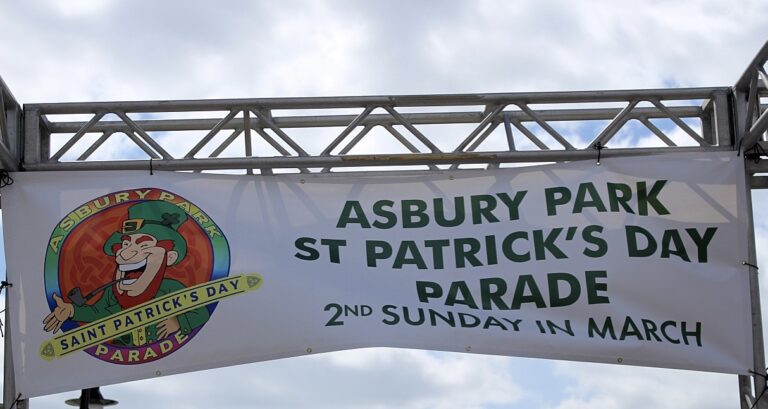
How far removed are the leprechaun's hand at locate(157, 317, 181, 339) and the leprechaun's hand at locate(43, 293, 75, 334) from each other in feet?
2.04

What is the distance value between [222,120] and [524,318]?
258cm

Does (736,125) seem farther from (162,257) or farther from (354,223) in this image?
(162,257)

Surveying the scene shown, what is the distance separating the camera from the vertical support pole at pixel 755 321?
33.9 feet

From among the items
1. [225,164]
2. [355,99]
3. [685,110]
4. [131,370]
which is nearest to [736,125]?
[685,110]

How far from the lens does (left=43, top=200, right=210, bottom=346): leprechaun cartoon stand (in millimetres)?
10391

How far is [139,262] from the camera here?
10523 millimetres

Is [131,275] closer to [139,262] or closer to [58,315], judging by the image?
[139,262]

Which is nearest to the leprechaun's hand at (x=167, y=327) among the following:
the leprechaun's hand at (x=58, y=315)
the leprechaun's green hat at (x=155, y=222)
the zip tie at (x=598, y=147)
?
the leprechaun's green hat at (x=155, y=222)

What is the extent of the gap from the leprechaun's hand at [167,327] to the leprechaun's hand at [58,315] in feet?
2.04

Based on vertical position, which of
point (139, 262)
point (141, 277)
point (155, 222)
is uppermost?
point (155, 222)

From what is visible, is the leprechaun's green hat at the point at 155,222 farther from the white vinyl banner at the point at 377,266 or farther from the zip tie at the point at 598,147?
the zip tie at the point at 598,147

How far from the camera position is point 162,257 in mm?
10531

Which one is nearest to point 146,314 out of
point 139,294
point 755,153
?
point 139,294

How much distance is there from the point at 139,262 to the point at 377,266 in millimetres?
1669
